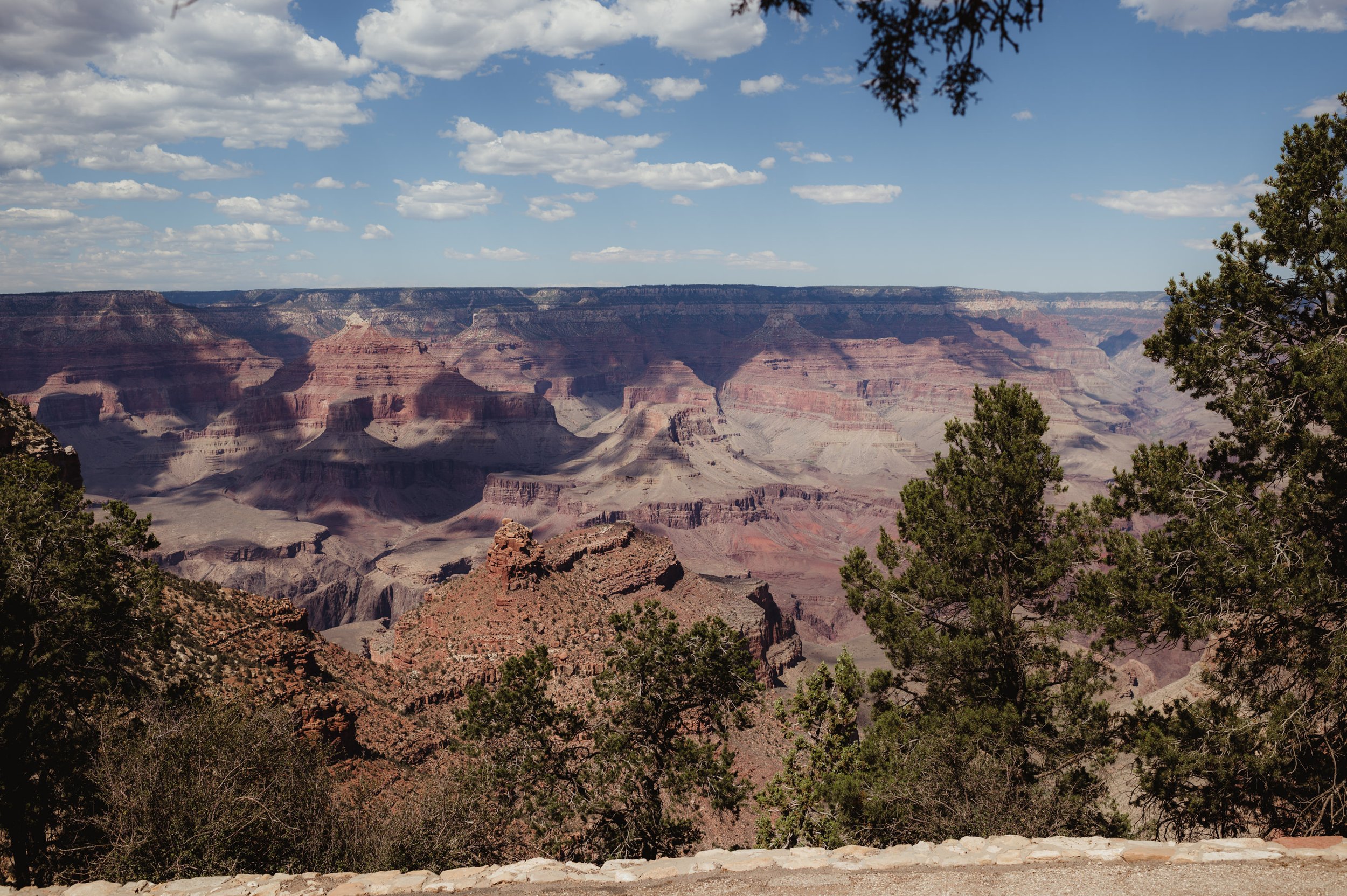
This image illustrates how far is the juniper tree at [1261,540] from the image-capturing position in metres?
13.1

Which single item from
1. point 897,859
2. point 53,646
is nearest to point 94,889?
point 53,646

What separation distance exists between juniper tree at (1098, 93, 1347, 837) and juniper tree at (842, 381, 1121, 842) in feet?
4.61

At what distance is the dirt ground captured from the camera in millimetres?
9242

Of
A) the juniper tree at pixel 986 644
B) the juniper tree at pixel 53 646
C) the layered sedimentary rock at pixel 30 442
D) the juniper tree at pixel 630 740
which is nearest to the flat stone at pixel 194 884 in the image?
the juniper tree at pixel 53 646

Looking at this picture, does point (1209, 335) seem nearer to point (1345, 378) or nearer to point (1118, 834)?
point (1345, 378)

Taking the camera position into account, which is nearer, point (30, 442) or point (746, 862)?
point (746, 862)

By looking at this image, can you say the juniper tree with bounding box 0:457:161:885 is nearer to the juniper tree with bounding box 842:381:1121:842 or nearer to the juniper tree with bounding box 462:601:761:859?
the juniper tree with bounding box 462:601:761:859

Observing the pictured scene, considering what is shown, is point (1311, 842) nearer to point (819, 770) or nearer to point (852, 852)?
point (852, 852)

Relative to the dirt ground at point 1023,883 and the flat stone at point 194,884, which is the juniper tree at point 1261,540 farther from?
the flat stone at point 194,884

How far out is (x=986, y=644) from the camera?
16625mm

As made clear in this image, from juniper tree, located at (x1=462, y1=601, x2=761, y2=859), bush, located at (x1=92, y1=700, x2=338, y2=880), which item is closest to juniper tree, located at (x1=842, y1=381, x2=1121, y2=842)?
juniper tree, located at (x1=462, y1=601, x2=761, y2=859)

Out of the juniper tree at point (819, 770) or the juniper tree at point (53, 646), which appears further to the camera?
the juniper tree at point (819, 770)

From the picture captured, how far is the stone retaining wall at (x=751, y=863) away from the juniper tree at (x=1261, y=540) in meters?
3.52

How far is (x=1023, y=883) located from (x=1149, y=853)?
6.12 ft
